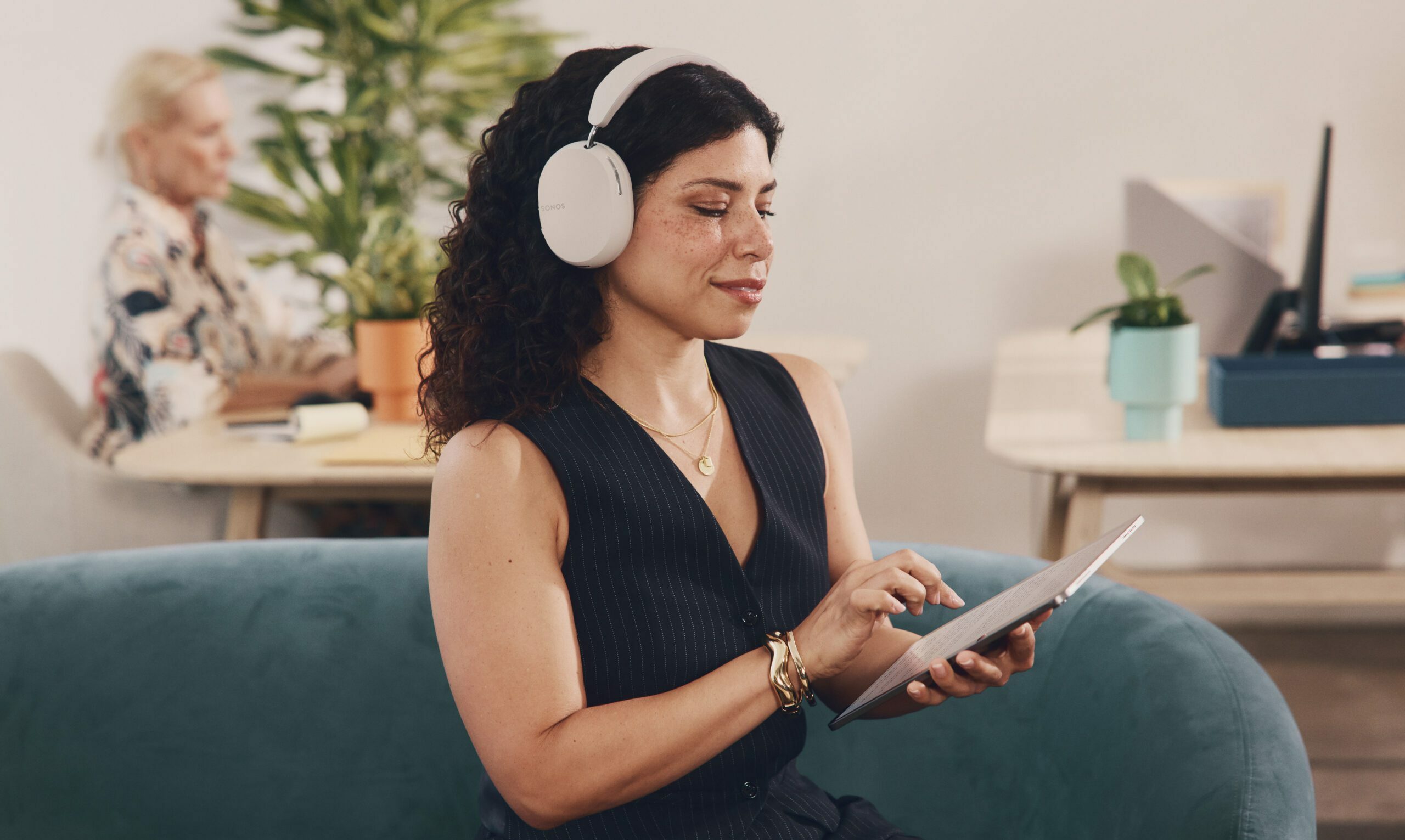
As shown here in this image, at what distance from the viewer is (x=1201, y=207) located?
321cm

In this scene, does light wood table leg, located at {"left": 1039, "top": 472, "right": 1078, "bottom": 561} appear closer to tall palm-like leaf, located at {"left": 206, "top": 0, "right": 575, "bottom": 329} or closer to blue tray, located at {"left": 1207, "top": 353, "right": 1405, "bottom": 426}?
blue tray, located at {"left": 1207, "top": 353, "right": 1405, "bottom": 426}

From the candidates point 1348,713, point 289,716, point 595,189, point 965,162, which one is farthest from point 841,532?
point 965,162

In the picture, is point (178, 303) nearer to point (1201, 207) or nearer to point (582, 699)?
point (582, 699)

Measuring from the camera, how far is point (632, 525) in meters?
1.05

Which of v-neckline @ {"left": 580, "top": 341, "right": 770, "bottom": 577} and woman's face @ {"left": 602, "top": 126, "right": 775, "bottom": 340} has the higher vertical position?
woman's face @ {"left": 602, "top": 126, "right": 775, "bottom": 340}

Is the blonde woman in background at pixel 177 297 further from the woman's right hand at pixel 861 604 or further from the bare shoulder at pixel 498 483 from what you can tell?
the woman's right hand at pixel 861 604

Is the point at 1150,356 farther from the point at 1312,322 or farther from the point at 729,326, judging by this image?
the point at 729,326

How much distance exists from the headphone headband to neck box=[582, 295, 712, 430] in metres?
0.18

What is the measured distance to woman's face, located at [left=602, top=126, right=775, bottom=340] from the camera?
3.39 feet

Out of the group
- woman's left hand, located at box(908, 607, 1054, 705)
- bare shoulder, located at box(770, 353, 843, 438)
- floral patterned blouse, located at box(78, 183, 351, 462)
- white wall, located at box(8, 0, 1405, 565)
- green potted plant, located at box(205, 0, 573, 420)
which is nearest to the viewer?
woman's left hand, located at box(908, 607, 1054, 705)

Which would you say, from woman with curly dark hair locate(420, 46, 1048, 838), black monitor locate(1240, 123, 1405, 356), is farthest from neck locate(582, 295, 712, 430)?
black monitor locate(1240, 123, 1405, 356)

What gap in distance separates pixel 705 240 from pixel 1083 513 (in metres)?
1.11

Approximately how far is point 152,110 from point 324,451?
1306 millimetres

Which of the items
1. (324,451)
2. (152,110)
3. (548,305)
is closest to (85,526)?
(324,451)
